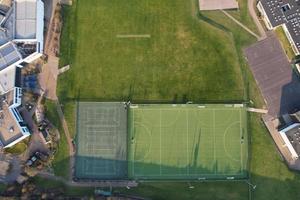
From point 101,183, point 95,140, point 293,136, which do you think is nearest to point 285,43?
point 293,136

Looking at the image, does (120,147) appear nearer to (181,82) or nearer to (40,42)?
(181,82)

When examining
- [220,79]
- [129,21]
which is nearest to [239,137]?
[220,79]

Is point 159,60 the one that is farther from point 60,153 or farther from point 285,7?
point 60,153

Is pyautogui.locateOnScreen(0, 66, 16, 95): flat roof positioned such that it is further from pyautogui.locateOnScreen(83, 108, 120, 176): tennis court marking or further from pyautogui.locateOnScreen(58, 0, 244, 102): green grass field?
pyautogui.locateOnScreen(83, 108, 120, 176): tennis court marking

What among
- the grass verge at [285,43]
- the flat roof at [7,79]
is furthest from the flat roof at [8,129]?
the grass verge at [285,43]

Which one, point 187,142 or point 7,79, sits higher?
point 7,79

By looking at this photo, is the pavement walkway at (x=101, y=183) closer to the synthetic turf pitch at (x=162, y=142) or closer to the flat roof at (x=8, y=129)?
the synthetic turf pitch at (x=162, y=142)
